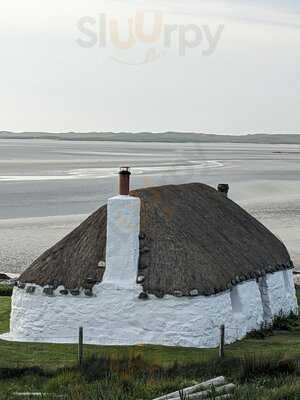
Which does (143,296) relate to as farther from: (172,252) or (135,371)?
(135,371)

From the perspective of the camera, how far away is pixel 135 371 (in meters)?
15.1

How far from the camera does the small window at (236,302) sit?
21750 millimetres

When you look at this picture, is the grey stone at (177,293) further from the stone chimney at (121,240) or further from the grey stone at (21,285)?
the grey stone at (21,285)

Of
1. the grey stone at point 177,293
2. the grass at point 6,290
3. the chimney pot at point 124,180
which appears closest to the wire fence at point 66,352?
the grey stone at point 177,293

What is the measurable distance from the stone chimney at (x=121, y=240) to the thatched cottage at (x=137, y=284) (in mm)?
23

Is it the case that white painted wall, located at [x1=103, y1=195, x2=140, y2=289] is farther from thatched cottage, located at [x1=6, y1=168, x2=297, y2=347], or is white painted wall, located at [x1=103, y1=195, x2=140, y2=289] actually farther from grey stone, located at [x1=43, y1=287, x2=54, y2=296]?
grey stone, located at [x1=43, y1=287, x2=54, y2=296]

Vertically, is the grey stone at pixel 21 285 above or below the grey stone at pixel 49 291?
above

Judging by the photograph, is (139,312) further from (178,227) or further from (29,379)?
(29,379)

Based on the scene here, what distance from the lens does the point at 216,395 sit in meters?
12.2

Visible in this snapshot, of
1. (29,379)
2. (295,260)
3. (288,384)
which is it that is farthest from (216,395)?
(295,260)

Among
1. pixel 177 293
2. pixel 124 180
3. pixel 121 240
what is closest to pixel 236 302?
pixel 177 293

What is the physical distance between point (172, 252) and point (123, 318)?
2023 millimetres

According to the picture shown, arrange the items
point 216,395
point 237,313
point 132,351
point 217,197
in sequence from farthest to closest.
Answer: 1. point 217,197
2. point 237,313
3. point 132,351
4. point 216,395

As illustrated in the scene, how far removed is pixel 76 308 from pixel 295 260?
73.6ft
